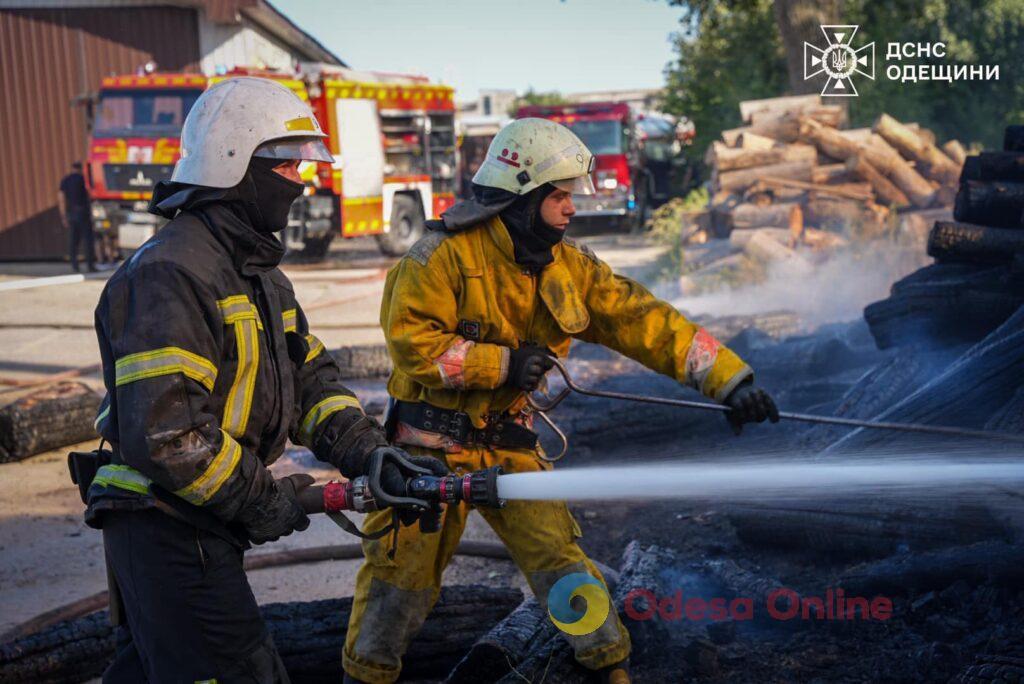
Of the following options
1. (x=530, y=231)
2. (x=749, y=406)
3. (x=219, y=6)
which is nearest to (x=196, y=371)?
(x=530, y=231)

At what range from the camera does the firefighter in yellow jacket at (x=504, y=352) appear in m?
3.44

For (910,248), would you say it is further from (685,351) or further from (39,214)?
(39,214)

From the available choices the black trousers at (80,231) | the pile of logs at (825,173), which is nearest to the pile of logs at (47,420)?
the pile of logs at (825,173)

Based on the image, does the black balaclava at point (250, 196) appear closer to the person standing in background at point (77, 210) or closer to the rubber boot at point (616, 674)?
the rubber boot at point (616, 674)

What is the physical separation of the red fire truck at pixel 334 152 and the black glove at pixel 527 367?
40.1 feet

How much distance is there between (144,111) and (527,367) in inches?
583

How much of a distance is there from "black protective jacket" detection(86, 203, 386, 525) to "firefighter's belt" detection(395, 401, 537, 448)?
716 mm

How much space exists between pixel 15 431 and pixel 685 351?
5066mm

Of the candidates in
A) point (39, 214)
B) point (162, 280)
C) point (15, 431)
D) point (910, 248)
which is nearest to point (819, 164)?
point (910, 248)

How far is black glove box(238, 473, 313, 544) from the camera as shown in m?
2.68

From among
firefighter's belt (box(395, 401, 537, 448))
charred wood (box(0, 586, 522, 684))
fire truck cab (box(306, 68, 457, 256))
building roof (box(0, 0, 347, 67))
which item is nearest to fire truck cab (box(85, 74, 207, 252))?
fire truck cab (box(306, 68, 457, 256))

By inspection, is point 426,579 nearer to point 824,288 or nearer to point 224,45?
point 824,288

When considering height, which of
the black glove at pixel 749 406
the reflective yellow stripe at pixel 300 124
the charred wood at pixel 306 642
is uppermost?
the reflective yellow stripe at pixel 300 124

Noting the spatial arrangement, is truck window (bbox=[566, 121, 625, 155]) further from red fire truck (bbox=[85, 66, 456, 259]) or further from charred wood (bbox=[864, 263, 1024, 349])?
charred wood (bbox=[864, 263, 1024, 349])
